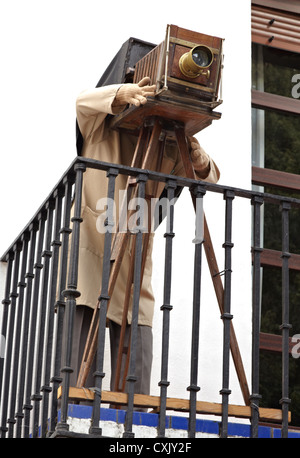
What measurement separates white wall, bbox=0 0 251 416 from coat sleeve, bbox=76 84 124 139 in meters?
0.97

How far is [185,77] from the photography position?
4672mm

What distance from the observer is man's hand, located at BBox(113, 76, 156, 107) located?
15.3 feet

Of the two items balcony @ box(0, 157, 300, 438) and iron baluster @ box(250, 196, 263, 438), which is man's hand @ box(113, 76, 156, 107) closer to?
balcony @ box(0, 157, 300, 438)

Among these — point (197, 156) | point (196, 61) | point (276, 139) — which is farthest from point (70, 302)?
point (276, 139)

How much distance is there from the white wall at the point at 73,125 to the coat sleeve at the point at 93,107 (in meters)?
0.97

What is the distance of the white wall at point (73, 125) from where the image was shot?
19.4 feet

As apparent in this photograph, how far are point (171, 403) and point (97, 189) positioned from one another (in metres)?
1.15

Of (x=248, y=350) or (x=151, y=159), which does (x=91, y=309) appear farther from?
(x=248, y=350)

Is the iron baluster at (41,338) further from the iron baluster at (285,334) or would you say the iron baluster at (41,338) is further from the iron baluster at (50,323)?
the iron baluster at (285,334)

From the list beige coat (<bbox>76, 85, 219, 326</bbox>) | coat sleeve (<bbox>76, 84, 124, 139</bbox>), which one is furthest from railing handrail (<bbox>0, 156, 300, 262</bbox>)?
coat sleeve (<bbox>76, 84, 124, 139</bbox>)

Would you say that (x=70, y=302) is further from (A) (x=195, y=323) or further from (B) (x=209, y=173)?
(B) (x=209, y=173)

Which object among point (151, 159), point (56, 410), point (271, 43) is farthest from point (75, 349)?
point (271, 43)

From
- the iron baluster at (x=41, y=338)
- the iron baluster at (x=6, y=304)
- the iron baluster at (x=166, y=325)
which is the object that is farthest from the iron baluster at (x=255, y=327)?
the iron baluster at (x=6, y=304)
